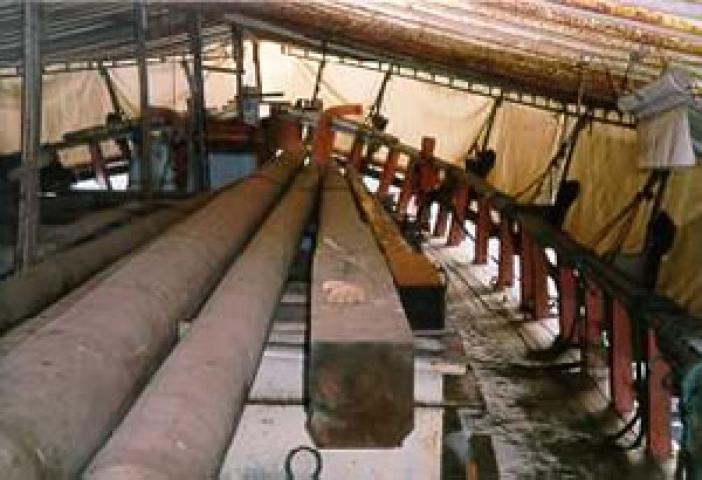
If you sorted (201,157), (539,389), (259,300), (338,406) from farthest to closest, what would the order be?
(201,157) < (539,389) < (259,300) < (338,406)

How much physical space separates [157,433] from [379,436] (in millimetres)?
505

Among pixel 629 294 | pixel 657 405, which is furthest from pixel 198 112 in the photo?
pixel 657 405

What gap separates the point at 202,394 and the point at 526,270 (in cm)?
640

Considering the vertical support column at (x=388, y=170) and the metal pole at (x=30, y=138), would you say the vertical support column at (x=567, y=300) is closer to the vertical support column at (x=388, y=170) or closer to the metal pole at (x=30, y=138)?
the metal pole at (x=30, y=138)

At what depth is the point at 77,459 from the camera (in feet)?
4.25

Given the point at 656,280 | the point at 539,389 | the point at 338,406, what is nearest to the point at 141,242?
the point at 338,406

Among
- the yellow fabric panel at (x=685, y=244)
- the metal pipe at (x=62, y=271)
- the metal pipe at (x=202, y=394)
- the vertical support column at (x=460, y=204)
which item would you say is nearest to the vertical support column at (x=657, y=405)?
the yellow fabric panel at (x=685, y=244)

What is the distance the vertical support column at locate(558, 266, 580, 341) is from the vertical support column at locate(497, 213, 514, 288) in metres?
1.71

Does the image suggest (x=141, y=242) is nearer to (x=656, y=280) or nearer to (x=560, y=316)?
(x=656, y=280)

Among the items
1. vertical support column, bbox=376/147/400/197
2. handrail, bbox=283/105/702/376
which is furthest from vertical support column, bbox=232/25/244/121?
handrail, bbox=283/105/702/376

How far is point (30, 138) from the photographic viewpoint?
3492 mm

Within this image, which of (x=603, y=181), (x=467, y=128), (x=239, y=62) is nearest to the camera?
(x=603, y=181)

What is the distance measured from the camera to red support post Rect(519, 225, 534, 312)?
7.51 metres

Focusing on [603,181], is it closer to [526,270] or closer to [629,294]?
[526,270]
